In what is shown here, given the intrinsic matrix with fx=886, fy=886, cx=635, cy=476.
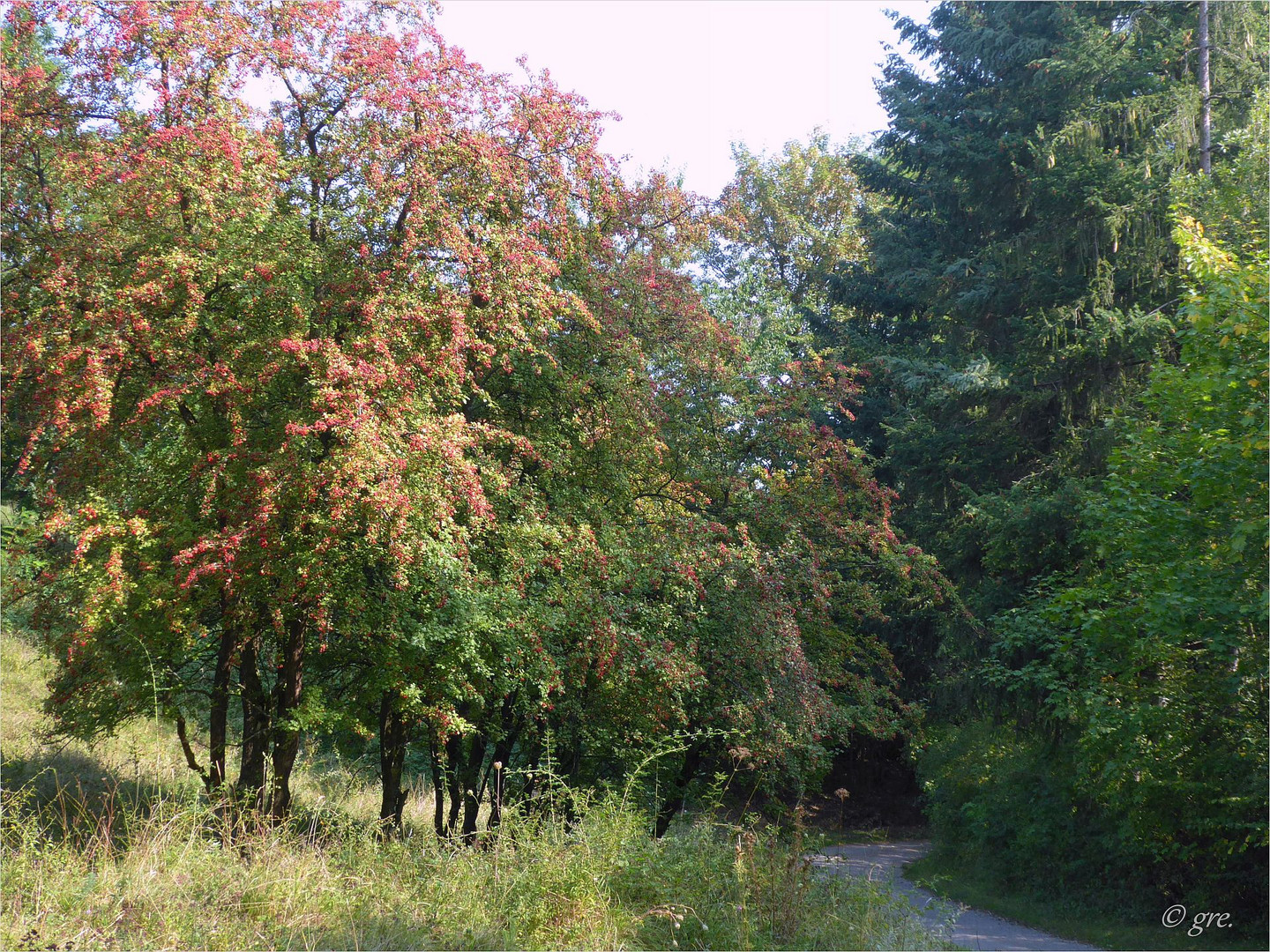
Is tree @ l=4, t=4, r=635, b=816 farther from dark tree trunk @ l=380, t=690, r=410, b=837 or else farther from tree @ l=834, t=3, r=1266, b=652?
tree @ l=834, t=3, r=1266, b=652

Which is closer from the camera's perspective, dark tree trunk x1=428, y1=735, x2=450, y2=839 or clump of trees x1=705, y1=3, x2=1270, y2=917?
clump of trees x1=705, y1=3, x2=1270, y2=917

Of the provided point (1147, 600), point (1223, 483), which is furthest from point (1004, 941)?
point (1223, 483)

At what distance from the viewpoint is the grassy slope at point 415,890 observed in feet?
14.6

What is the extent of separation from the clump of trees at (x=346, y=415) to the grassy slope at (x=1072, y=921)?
4609mm

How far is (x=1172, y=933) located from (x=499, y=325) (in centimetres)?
1140

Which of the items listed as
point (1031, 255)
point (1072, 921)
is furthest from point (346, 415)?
point (1031, 255)

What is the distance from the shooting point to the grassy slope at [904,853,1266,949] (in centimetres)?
1098

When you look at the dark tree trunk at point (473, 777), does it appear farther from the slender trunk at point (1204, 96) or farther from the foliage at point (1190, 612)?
the slender trunk at point (1204, 96)

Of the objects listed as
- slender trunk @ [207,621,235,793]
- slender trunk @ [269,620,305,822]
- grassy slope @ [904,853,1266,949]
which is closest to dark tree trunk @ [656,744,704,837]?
grassy slope @ [904,853,1266,949]

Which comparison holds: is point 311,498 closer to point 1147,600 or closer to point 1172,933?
point 1147,600

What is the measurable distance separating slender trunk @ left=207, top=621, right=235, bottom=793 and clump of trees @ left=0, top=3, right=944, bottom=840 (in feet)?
0.14

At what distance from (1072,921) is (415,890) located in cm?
1125

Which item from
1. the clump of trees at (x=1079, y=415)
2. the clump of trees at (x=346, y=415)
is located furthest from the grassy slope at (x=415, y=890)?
the clump of trees at (x=1079, y=415)

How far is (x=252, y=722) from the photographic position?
27.0 feet
